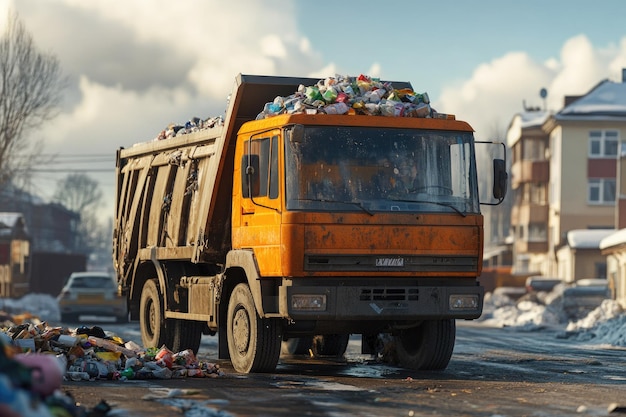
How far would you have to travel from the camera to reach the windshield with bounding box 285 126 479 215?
48.9 feet

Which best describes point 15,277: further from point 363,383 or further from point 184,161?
point 363,383

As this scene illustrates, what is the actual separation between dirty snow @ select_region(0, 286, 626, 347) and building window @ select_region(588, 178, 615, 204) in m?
18.0

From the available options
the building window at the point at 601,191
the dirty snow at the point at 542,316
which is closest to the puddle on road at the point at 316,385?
the dirty snow at the point at 542,316

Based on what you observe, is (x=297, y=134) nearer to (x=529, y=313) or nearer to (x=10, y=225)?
(x=529, y=313)

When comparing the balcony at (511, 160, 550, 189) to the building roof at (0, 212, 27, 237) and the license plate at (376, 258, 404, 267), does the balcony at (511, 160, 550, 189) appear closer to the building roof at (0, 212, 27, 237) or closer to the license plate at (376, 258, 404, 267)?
the building roof at (0, 212, 27, 237)

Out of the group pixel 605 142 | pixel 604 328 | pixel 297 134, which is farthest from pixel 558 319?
pixel 605 142

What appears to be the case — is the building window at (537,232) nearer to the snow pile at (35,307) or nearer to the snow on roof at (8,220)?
the snow on roof at (8,220)

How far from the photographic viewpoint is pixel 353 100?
1582 centimetres

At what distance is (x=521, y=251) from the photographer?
85750 millimetres

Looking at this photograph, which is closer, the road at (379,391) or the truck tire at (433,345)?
the road at (379,391)

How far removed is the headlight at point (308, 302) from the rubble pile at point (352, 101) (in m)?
2.08

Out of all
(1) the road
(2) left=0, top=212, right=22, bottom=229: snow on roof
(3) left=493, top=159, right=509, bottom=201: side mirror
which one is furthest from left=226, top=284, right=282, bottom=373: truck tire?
(2) left=0, top=212, right=22, bottom=229: snow on roof

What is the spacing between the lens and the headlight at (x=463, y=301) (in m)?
15.4

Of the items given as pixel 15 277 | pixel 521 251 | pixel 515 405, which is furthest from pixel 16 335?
pixel 521 251
